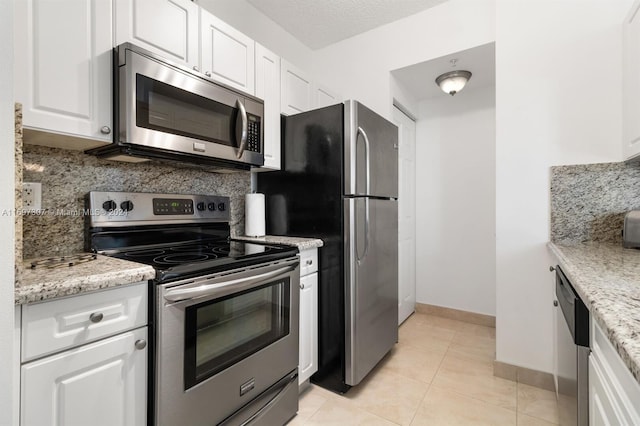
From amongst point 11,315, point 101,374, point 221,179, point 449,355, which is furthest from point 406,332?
point 11,315

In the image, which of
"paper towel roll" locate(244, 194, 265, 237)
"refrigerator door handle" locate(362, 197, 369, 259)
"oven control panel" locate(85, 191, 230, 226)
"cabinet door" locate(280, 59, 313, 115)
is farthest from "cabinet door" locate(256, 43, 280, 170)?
"refrigerator door handle" locate(362, 197, 369, 259)

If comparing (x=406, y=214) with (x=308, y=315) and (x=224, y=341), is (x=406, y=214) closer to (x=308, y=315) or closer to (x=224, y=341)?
(x=308, y=315)

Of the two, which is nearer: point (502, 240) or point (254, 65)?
point (254, 65)

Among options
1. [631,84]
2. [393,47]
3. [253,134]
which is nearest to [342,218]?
[253,134]

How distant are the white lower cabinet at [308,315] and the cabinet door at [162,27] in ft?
3.97

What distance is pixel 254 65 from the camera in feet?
6.16

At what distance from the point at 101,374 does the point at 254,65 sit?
172 centimetres

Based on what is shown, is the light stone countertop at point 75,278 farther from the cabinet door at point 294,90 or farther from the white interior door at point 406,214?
the white interior door at point 406,214

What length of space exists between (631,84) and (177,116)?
229cm

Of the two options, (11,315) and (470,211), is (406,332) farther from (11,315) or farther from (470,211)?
(11,315)

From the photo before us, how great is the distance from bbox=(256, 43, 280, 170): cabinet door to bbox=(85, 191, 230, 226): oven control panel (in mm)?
416

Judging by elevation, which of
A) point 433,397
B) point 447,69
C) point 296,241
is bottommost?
point 433,397

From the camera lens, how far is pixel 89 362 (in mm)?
920

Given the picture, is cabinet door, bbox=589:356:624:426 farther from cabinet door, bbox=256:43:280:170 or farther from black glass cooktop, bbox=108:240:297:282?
cabinet door, bbox=256:43:280:170
